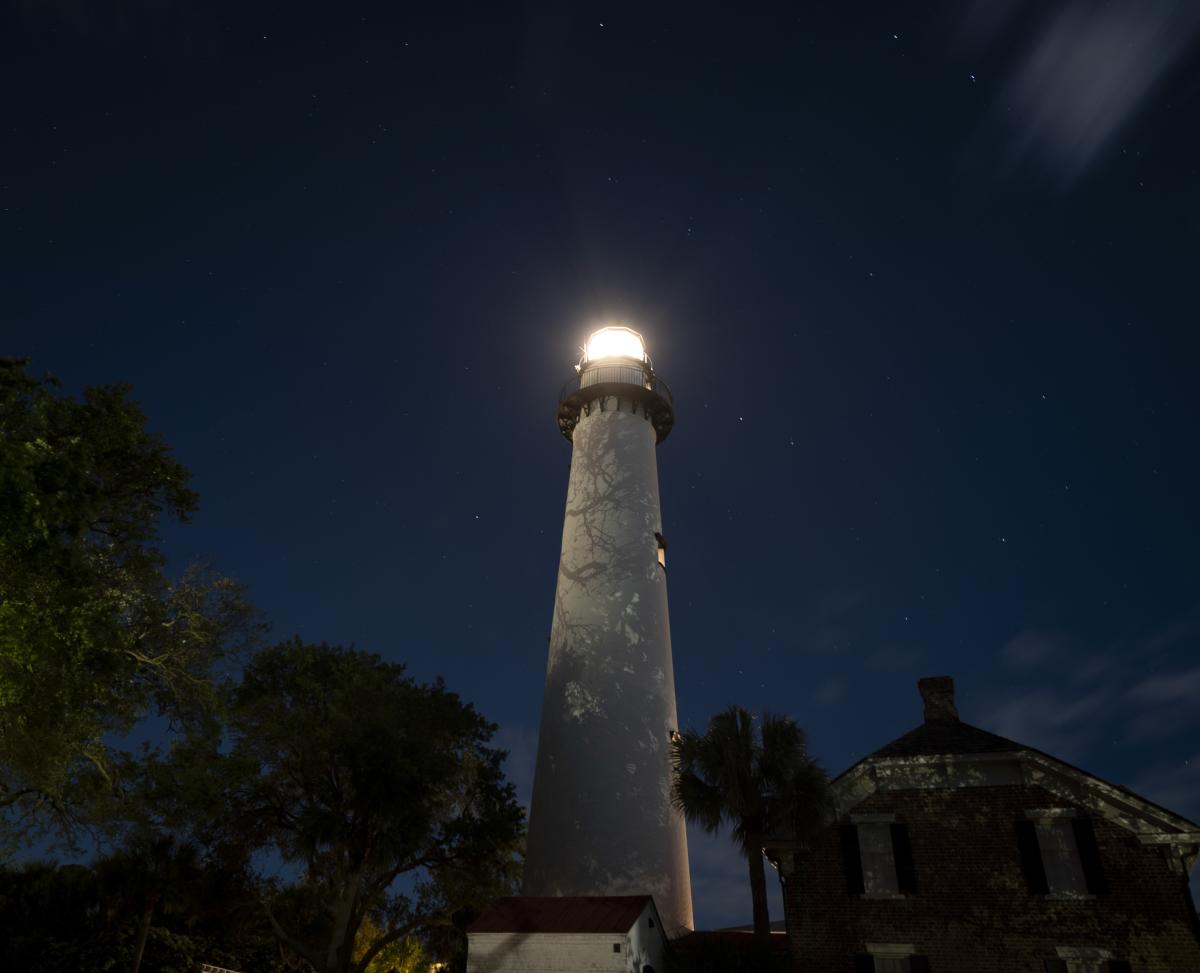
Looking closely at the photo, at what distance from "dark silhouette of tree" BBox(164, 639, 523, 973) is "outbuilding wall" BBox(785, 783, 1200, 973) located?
11986mm

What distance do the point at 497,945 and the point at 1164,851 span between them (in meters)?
14.9

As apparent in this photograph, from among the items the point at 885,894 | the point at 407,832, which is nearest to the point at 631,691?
the point at 407,832

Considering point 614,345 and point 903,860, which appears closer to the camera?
point 903,860

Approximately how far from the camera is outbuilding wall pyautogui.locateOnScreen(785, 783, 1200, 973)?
53.8ft

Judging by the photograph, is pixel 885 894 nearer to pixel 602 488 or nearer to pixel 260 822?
pixel 602 488

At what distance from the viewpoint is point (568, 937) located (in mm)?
18078

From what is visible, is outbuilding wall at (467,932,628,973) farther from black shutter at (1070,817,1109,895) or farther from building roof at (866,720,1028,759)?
black shutter at (1070,817,1109,895)

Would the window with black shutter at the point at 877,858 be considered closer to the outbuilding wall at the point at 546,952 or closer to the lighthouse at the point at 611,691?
the outbuilding wall at the point at 546,952

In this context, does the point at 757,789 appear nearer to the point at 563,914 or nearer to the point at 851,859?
the point at 851,859

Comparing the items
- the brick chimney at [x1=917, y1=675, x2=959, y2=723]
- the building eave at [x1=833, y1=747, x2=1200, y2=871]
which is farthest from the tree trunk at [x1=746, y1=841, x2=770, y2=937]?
the brick chimney at [x1=917, y1=675, x2=959, y2=723]

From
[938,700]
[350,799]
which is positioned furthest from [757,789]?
[350,799]

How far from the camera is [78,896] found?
27.2 m

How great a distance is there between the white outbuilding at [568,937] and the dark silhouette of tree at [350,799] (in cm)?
584

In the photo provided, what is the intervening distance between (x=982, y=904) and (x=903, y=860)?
175 cm
